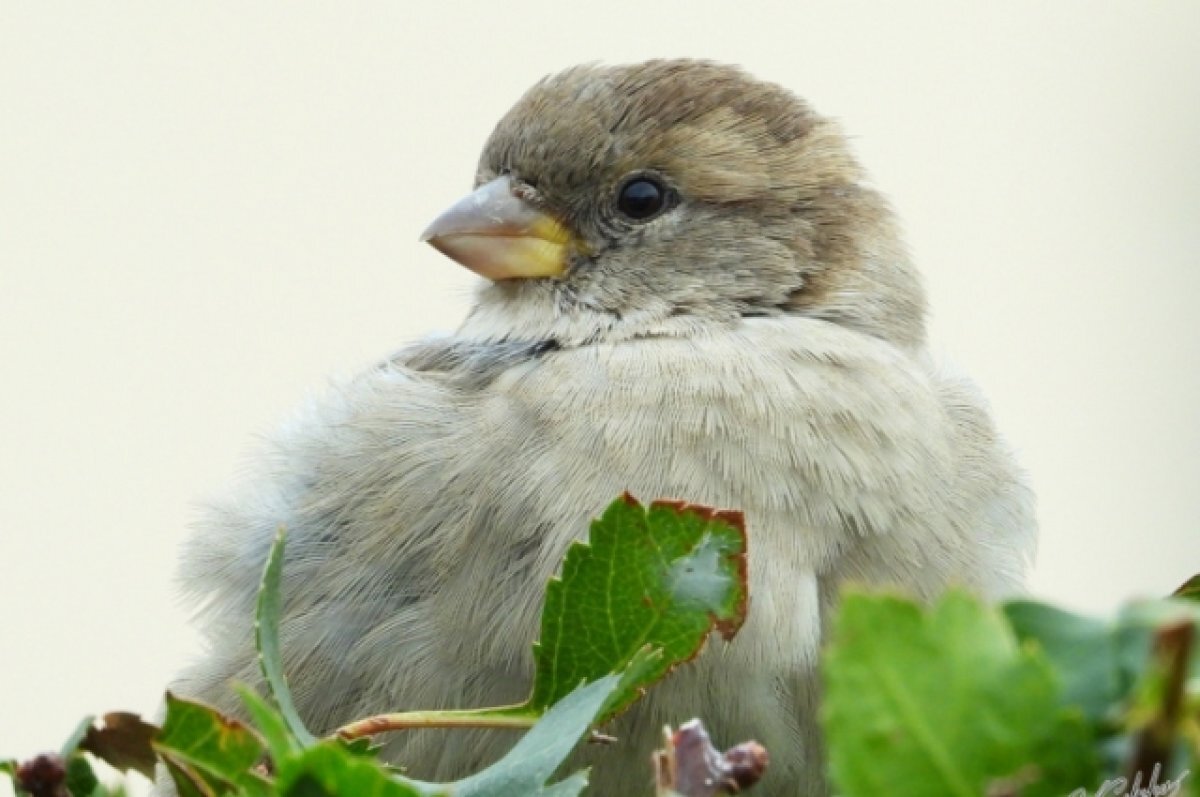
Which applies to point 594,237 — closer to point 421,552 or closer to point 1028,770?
point 421,552

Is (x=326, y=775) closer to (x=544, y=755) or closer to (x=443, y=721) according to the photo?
(x=544, y=755)

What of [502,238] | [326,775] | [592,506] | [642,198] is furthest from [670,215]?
[326,775]

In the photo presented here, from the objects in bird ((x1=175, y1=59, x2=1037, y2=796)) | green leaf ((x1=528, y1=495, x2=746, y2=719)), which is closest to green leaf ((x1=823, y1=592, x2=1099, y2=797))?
green leaf ((x1=528, y1=495, x2=746, y2=719))

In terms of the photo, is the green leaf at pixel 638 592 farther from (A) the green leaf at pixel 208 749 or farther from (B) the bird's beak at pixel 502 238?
(B) the bird's beak at pixel 502 238

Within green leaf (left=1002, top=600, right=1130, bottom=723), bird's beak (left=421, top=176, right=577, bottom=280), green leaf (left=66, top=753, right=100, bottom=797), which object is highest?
bird's beak (left=421, top=176, right=577, bottom=280)

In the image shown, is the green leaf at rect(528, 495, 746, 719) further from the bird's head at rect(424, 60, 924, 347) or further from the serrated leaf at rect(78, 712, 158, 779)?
the bird's head at rect(424, 60, 924, 347)

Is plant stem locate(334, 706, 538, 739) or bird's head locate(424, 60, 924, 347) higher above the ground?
bird's head locate(424, 60, 924, 347)
